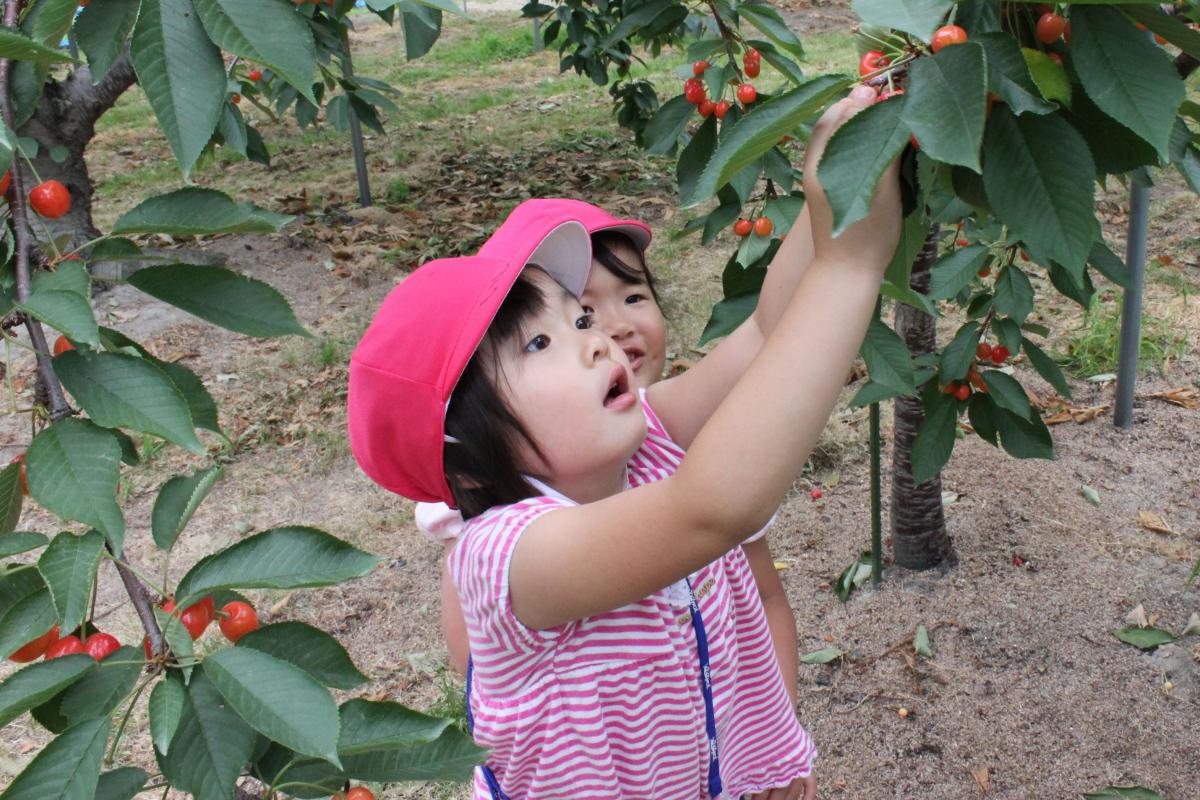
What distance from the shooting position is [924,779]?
2240mm

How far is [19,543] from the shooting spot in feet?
3.31

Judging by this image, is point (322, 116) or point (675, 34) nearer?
point (675, 34)

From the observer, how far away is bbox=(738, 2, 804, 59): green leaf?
2127 millimetres

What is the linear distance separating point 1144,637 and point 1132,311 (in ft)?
3.44

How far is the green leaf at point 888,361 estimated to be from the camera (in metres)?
1.68

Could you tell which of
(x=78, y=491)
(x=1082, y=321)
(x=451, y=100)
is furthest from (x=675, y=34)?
(x=451, y=100)

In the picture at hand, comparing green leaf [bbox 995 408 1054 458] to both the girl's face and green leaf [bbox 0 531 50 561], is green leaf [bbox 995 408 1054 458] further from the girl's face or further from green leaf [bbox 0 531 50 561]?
green leaf [bbox 0 531 50 561]

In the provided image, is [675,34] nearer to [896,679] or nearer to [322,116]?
[896,679]

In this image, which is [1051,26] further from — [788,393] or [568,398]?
[568,398]

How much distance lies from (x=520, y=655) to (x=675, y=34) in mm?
3109

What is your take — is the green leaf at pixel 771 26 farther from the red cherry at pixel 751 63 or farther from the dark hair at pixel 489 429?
the dark hair at pixel 489 429

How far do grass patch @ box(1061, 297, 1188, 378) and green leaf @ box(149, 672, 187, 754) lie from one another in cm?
350

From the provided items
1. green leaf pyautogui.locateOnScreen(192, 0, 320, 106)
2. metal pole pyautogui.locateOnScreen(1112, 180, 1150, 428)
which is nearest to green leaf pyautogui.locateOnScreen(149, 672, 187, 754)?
green leaf pyautogui.locateOnScreen(192, 0, 320, 106)

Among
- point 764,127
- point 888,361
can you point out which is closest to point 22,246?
point 764,127
